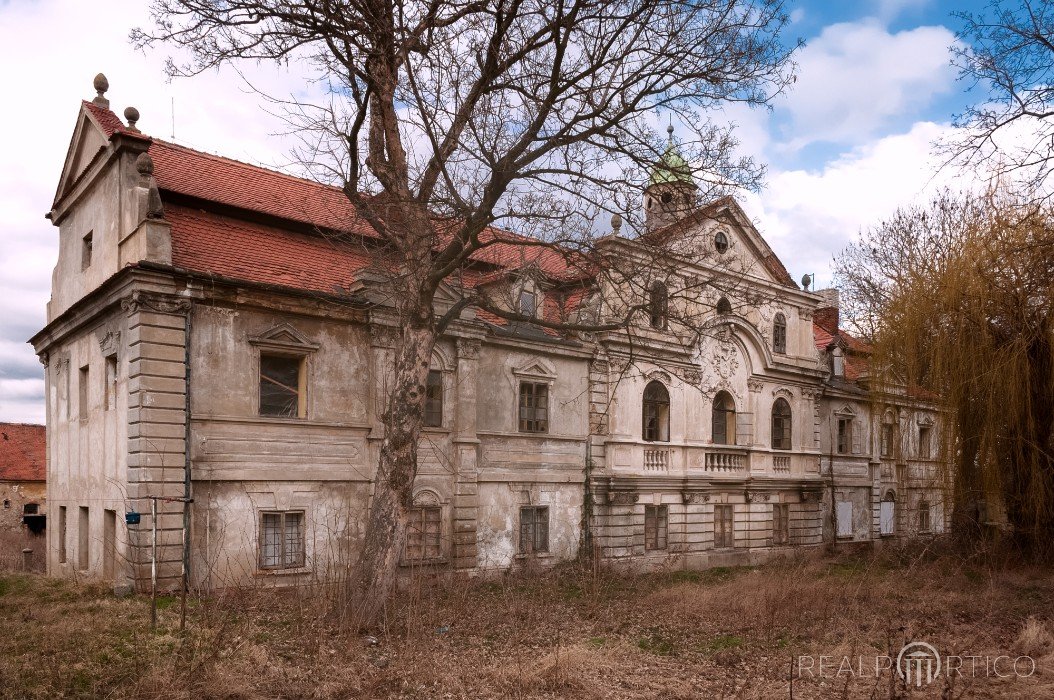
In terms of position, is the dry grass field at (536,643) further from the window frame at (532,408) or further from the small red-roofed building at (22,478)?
the small red-roofed building at (22,478)

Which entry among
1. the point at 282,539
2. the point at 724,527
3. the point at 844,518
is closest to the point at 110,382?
the point at 282,539

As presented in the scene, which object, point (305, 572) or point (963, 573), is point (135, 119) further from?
point (963, 573)

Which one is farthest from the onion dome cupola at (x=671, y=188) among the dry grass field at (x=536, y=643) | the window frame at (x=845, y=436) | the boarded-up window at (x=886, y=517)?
the boarded-up window at (x=886, y=517)

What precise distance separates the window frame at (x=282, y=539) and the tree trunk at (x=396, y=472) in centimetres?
362

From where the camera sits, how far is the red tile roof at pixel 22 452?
120 ft

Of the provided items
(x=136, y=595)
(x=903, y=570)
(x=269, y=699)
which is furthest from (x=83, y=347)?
(x=903, y=570)

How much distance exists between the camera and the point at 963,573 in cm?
1816

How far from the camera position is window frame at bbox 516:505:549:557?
19359 millimetres

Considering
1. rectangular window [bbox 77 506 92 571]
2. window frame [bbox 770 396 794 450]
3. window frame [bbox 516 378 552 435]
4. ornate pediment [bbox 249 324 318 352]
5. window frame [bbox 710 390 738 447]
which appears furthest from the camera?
window frame [bbox 770 396 794 450]

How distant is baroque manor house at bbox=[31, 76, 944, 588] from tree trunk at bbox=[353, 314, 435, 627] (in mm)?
548

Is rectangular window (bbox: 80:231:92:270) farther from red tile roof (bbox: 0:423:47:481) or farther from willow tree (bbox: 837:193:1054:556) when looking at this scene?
red tile roof (bbox: 0:423:47:481)

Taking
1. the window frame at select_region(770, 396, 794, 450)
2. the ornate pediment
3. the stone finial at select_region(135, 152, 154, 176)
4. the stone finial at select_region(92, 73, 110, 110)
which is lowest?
the window frame at select_region(770, 396, 794, 450)

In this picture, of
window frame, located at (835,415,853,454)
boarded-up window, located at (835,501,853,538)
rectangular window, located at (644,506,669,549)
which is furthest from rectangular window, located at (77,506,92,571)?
window frame, located at (835,415,853,454)

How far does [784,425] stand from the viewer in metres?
26.4
